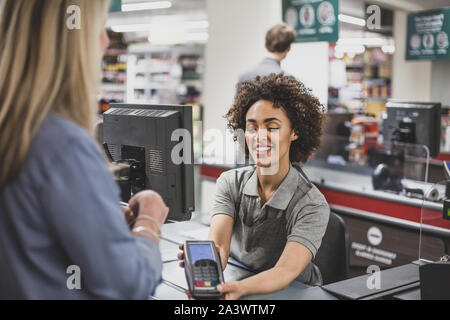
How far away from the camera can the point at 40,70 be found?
110 centimetres

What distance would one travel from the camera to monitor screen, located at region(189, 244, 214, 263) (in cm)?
161

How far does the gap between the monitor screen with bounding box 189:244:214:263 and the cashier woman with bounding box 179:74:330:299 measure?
0.39 meters

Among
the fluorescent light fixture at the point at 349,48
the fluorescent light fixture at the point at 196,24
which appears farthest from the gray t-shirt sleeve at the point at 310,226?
the fluorescent light fixture at the point at 196,24

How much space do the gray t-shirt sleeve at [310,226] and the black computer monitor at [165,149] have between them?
41 centimetres

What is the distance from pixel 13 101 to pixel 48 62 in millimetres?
111

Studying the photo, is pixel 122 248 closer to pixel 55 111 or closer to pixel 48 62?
pixel 55 111

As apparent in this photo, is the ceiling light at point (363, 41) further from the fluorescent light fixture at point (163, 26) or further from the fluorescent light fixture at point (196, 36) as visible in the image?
the fluorescent light fixture at point (196, 36)

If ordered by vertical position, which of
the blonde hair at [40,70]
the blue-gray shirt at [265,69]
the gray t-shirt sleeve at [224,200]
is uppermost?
the blue-gray shirt at [265,69]

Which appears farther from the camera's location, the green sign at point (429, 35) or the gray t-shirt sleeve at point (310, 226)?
the green sign at point (429, 35)

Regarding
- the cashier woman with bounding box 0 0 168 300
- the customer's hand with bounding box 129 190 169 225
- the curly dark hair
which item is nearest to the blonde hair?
the cashier woman with bounding box 0 0 168 300

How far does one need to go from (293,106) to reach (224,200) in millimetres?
499

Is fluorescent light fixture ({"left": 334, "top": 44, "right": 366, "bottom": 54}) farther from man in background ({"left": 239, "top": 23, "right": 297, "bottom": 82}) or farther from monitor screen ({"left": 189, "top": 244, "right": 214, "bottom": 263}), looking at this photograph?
monitor screen ({"left": 189, "top": 244, "right": 214, "bottom": 263})

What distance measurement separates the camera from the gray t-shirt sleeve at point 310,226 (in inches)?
74.7

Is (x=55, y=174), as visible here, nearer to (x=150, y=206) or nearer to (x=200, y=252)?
(x=150, y=206)
